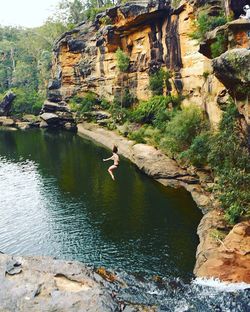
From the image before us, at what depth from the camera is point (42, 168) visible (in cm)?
3466

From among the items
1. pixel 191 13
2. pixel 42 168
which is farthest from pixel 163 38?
pixel 42 168

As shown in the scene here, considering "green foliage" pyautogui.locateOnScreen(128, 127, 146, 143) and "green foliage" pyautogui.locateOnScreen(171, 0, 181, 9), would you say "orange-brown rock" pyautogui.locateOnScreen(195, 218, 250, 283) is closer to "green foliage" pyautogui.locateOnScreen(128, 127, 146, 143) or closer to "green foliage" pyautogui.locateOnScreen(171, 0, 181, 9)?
"green foliage" pyautogui.locateOnScreen(128, 127, 146, 143)

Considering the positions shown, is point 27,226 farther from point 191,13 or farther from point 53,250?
point 191,13

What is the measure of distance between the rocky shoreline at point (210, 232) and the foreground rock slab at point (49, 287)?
5.04m

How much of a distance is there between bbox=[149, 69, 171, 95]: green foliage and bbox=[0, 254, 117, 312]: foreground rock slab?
32.4m

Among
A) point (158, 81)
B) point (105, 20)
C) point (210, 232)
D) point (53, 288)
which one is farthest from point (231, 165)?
point (105, 20)

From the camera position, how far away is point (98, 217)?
22.3 meters

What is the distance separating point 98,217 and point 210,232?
22.8 ft

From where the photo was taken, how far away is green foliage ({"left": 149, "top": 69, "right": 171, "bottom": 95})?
43406 mm

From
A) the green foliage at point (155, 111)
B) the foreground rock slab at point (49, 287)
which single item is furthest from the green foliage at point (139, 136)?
the foreground rock slab at point (49, 287)

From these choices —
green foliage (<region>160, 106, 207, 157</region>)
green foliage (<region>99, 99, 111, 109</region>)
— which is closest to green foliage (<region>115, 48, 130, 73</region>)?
green foliage (<region>99, 99, 111, 109</region>)

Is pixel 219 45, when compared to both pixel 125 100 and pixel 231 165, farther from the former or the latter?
pixel 125 100

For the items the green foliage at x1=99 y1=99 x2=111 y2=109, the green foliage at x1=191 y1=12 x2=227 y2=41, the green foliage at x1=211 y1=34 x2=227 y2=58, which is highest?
the green foliage at x1=191 y1=12 x2=227 y2=41

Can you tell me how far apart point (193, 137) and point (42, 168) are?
14.2 m
